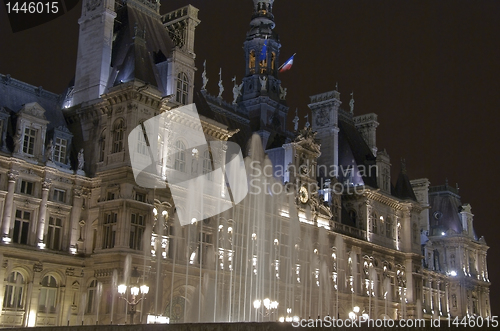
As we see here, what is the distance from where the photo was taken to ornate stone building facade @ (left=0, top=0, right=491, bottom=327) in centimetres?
3684

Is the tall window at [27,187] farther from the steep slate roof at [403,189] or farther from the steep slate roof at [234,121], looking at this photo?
the steep slate roof at [403,189]

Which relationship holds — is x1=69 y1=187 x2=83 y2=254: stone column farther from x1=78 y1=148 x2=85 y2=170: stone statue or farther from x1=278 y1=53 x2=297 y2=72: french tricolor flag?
x1=278 y1=53 x2=297 y2=72: french tricolor flag

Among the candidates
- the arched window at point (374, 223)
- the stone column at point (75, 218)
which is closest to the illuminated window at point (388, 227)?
the arched window at point (374, 223)

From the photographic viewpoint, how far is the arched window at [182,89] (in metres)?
43.5

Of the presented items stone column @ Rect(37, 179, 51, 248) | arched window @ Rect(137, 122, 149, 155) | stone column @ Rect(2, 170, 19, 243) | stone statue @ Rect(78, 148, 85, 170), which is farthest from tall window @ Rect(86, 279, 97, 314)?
arched window @ Rect(137, 122, 149, 155)

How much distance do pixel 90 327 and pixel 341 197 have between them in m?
44.2

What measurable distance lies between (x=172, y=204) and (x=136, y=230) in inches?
154

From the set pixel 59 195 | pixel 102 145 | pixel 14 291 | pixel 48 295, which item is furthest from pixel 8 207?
pixel 102 145

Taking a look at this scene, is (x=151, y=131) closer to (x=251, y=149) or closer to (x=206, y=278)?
(x=206, y=278)

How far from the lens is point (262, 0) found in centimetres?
6600

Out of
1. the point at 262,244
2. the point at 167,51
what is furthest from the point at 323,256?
the point at 167,51

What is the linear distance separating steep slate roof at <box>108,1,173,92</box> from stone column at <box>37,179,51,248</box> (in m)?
7.80

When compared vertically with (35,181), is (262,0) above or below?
above

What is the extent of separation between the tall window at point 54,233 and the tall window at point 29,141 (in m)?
4.12
